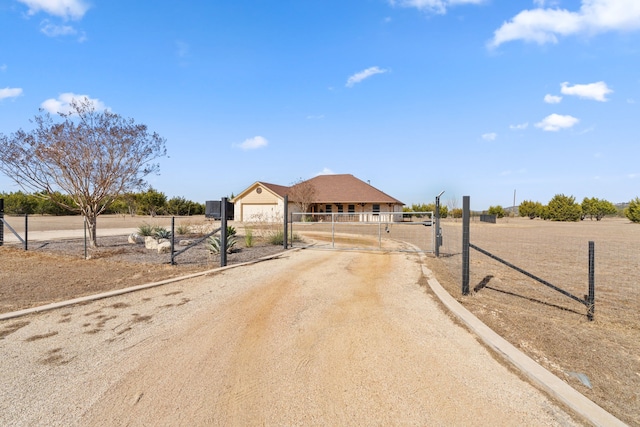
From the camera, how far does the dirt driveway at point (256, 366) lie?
2984mm

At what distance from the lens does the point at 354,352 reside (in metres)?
4.17

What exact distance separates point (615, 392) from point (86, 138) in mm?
15538

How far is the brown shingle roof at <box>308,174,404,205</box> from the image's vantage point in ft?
141

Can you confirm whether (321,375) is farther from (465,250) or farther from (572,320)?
(572,320)

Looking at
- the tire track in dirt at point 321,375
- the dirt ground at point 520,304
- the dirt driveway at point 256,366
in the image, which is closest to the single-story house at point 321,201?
the dirt ground at point 520,304

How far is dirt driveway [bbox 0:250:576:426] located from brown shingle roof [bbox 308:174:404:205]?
120ft

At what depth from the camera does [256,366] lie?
12.5 feet

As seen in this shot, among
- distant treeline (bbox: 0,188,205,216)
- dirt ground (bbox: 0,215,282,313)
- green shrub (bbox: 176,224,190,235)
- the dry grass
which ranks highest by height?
distant treeline (bbox: 0,188,205,216)

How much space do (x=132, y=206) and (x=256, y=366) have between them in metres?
61.3

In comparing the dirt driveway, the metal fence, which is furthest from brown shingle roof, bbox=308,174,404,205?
the dirt driveway

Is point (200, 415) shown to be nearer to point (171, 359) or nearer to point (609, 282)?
point (171, 359)

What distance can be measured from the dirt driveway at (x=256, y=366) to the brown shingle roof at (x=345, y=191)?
1442 inches

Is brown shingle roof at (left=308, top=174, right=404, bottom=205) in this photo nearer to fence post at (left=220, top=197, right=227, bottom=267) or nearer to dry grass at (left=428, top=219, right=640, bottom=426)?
dry grass at (left=428, top=219, right=640, bottom=426)

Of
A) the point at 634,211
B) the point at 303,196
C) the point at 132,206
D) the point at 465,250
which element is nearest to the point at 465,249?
the point at 465,250
